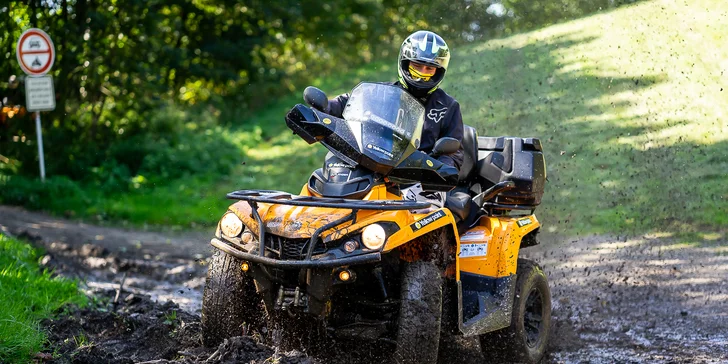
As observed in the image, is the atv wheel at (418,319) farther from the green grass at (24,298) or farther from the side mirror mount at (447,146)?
the green grass at (24,298)

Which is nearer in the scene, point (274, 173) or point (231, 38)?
point (274, 173)

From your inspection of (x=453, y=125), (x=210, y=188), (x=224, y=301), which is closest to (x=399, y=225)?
(x=224, y=301)

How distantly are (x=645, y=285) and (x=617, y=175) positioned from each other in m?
4.64

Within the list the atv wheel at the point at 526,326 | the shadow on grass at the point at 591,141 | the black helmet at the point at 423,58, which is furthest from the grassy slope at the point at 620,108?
the black helmet at the point at 423,58

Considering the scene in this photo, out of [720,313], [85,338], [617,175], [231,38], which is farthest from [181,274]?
[231,38]

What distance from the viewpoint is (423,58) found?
672 centimetres

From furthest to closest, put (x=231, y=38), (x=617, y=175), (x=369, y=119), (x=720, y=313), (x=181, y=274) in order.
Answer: (x=231, y=38) < (x=617, y=175) < (x=181, y=274) < (x=720, y=313) < (x=369, y=119)

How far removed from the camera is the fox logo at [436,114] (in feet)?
22.8

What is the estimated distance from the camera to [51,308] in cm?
773

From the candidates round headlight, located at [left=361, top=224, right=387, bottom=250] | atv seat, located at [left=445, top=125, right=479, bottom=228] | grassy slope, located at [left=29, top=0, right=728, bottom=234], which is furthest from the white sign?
round headlight, located at [left=361, top=224, right=387, bottom=250]

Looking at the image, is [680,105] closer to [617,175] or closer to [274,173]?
[617,175]

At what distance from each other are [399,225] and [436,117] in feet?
5.10

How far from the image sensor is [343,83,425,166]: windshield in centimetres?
622

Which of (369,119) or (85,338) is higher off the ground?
(369,119)
